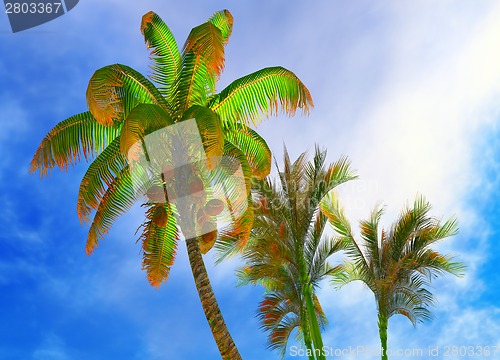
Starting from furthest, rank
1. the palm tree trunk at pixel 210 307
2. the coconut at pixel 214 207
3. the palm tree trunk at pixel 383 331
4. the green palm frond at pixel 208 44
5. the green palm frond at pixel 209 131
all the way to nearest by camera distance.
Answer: the palm tree trunk at pixel 383 331, the green palm frond at pixel 208 44, the coconut at pixel 214 207, the palm tree trunk at pixel 210 307, the green palm frond at pixel 209 131

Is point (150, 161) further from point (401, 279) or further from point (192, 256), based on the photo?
point (401, 279)

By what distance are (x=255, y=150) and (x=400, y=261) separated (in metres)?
4.91

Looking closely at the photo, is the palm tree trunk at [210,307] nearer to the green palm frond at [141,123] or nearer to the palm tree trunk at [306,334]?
the green palm frond at [141,123]

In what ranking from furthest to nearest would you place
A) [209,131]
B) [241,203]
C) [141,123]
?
[241,203]
[209,131]
[141,123]

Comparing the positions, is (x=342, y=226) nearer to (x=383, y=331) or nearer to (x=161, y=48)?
(x=383, y=331)

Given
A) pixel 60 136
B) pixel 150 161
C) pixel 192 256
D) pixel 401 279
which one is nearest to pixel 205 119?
pixel 150 161

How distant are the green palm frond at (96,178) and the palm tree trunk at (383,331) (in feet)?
26.9

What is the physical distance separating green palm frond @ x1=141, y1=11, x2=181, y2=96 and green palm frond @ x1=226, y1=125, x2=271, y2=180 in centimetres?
210

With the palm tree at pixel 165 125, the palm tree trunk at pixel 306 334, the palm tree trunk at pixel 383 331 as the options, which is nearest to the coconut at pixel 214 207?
the palm tree at pixel 165 125

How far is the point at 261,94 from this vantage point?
12.8 meters

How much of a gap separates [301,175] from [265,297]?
3939 millimetres

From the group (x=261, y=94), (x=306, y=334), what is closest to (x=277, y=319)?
(x=306, y=334)

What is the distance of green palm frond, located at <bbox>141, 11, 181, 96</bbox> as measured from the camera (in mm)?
12867

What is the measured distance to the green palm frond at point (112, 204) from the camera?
12.1 meters
